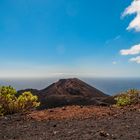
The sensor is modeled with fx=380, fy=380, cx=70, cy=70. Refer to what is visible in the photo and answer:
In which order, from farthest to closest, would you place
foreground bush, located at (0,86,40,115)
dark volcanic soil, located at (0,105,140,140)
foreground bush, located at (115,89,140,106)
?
foreground bush, located at (115,89,140,106) < foreground bush, located at (0,86,40,115) < dark volcanic soil, located at (0,105,140,140)

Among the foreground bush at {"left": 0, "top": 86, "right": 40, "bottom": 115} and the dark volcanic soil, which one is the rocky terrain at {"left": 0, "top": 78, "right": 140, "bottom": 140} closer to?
the dark volcanic soil

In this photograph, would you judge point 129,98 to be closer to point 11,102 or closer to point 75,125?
point 11,102

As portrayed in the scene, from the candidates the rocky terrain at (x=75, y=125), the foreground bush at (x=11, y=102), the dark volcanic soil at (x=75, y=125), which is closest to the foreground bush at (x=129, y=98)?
the rocky terrain at (x=75, y=125)

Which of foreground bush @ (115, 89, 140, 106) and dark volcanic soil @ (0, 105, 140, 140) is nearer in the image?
dark volcanic soil @ (0, 105, 140, 140)

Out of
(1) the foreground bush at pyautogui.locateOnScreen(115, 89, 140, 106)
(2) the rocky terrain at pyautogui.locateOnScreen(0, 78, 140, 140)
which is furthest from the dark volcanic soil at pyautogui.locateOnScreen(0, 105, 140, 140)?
(1) the foreground bush at pyautogui.locateOnScreen(115, 89, 140, 106)

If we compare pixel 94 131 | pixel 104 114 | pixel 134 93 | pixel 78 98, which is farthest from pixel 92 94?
pixel 94 131

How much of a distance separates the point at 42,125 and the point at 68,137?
2.53m

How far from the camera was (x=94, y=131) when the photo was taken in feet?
38.7

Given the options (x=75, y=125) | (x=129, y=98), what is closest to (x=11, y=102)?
(x=75, y=125)

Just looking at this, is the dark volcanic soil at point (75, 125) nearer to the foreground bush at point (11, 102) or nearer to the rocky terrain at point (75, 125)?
the rocky terrain at point (75, 125)

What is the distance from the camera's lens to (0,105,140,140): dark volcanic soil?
11375 mm

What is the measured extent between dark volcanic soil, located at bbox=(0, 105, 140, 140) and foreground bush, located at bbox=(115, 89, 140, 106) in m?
1.70

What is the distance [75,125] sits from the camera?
514 inches

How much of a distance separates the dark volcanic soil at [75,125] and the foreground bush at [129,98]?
1701 mm
